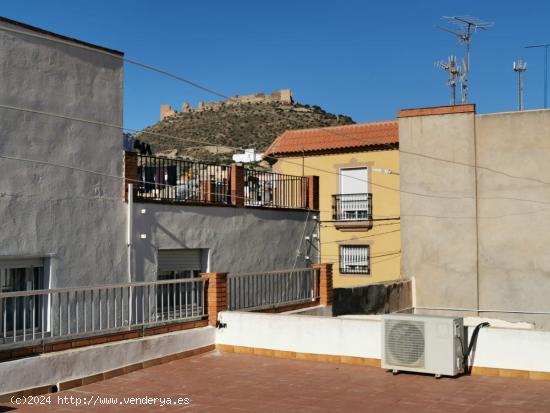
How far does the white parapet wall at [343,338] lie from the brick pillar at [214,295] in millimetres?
218

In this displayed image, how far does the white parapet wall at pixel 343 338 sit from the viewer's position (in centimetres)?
1023

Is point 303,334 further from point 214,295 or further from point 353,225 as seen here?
point 353,225

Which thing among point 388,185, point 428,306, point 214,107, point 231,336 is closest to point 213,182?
point 231,336

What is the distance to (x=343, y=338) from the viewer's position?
11.8 metres

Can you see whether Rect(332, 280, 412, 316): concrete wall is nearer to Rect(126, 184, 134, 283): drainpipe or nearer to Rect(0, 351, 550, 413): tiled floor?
Rect(126, 184, 134, 283): drainpipe

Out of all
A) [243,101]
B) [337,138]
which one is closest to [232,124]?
[243,101]

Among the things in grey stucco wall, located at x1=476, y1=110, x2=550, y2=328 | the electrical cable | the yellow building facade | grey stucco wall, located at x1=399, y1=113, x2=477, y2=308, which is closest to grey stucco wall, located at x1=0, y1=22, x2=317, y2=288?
the electrical cable

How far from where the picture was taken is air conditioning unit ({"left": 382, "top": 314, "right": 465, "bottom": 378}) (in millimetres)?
10203

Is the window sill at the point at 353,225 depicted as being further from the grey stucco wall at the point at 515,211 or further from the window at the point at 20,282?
the window at the point at 20,282

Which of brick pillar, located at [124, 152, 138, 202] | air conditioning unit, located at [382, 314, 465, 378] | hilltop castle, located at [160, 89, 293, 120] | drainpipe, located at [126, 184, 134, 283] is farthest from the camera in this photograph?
hilltop castle, located at [160, 89, 293, 120]

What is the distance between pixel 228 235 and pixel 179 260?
1661 mm

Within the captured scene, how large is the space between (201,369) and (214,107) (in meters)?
63.3

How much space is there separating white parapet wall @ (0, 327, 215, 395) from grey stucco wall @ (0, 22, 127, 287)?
198 cm

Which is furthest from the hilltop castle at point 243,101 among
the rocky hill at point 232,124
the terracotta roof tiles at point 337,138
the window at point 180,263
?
the window at point 180,263
